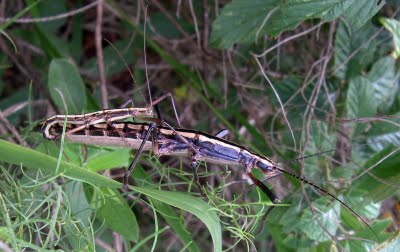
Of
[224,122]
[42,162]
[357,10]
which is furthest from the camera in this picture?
[224,122]

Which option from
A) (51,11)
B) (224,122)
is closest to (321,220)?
(224,122)

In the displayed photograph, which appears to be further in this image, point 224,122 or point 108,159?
point 224,122

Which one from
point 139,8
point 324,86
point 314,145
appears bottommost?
point 314,145

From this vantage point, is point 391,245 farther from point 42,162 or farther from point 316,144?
point 42,162

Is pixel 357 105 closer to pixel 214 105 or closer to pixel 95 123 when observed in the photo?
pixel 214 105

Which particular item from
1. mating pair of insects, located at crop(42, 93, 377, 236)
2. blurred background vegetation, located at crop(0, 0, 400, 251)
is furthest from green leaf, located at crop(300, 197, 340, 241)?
mating pair of insects, located at crop(42, 93, 377, 236)

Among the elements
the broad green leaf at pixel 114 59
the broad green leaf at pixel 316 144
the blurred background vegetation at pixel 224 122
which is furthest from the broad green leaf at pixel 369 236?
the broad green leaf at pixel 114 59

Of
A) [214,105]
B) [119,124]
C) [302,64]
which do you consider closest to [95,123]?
[119,124]
